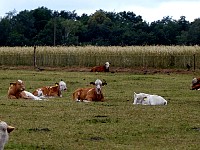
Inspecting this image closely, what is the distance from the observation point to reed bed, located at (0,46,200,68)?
43.0 metres

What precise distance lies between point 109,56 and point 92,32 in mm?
37163

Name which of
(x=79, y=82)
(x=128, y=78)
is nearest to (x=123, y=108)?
(x=79, y=82)

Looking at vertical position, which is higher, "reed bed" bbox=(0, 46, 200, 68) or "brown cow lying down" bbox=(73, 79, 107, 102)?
"reed bed" bbox=(0, 46, 200, 68)

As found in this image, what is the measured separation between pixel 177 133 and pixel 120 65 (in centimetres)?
3335

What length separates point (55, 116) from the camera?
554 inches

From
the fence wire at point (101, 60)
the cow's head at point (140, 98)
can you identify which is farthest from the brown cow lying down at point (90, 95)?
the fence wire at point (101, 60)

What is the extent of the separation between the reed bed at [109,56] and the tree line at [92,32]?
23.2 metres

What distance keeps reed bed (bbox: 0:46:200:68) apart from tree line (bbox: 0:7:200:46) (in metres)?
23.2

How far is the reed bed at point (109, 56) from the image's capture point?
4297cm

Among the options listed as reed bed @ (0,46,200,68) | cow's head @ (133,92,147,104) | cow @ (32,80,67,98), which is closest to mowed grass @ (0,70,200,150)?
cow's head @ (133,92,147,104)

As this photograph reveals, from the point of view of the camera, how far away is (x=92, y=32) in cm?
8288

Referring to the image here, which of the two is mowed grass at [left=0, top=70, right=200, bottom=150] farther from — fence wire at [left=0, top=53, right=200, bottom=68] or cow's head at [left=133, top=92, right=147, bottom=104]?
fence wire at [left=0, top=53, right=200, bottom=68]

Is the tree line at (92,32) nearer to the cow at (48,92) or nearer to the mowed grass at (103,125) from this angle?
the cow at (48,92)

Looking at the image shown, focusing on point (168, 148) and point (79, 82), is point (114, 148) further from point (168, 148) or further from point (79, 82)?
point (79, 82)
